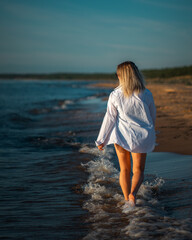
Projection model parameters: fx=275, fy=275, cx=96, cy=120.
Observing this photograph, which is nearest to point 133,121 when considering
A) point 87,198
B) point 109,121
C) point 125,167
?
point 109,121

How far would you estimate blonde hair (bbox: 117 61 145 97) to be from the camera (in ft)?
11.4

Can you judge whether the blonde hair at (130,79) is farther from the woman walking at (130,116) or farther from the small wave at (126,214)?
the small wave at (126,214)

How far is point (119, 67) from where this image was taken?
3.57 meters

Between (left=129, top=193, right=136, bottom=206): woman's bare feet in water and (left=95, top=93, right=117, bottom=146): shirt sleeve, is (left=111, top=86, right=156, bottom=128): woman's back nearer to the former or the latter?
(left=95, top=93, right=117, bottom=146): shirt sleeve

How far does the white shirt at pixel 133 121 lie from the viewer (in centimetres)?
353

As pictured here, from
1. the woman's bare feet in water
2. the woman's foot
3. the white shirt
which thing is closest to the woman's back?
the white shirt

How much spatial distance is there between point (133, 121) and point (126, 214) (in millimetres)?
1209

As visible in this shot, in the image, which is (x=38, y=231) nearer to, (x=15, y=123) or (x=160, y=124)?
(x=160, y=124)

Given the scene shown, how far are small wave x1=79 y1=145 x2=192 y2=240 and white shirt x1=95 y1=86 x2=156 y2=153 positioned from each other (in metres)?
0.82

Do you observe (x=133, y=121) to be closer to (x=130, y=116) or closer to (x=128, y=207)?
(x=130, y=116)

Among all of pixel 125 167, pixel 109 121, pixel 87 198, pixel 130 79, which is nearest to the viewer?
pixel 130 79

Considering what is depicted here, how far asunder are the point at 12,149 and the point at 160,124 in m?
4.97

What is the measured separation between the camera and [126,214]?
356 centimetres

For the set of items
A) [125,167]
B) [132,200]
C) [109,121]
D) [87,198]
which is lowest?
[87,198]
